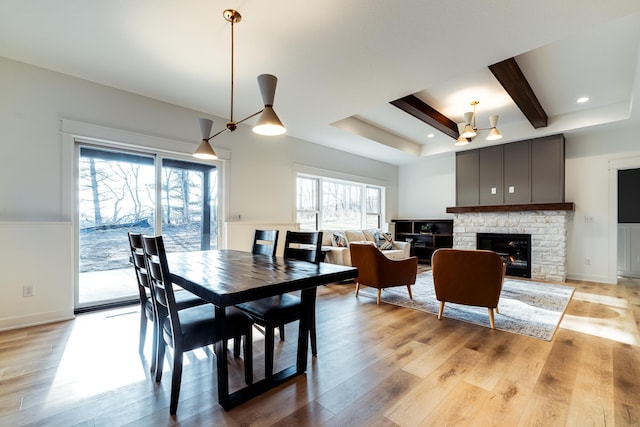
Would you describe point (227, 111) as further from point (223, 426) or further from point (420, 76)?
point (223, 426)

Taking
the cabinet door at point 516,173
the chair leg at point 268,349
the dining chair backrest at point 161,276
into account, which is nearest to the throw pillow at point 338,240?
the cabinet door at point 516,173

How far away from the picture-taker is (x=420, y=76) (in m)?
2.93

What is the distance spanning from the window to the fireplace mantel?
1.77 meters

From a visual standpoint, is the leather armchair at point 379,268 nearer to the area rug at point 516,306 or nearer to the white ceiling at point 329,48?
the area rug at point 516,306

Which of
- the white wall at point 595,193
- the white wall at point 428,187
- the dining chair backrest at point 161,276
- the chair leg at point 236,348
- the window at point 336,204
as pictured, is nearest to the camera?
the dining chair backrest at point 161,276

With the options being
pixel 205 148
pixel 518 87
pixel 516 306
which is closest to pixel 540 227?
pixel 516 306

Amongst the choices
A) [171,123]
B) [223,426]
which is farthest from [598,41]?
[171,123]

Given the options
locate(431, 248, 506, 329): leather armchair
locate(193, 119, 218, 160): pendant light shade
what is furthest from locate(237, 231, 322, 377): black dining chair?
locate(431, 248, 506, 329): leather armchair

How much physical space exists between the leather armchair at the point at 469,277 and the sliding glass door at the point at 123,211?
316 centimetres

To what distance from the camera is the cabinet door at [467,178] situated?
19.6 feet

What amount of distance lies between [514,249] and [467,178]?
1649 mm

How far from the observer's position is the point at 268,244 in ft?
9.36

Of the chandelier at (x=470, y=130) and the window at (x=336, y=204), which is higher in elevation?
the chandelier at (x=470, y=130)

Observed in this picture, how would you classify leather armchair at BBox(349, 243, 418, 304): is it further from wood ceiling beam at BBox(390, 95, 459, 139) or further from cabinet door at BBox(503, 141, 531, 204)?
cabinet door at BBox(503, 141, 531, 204)
